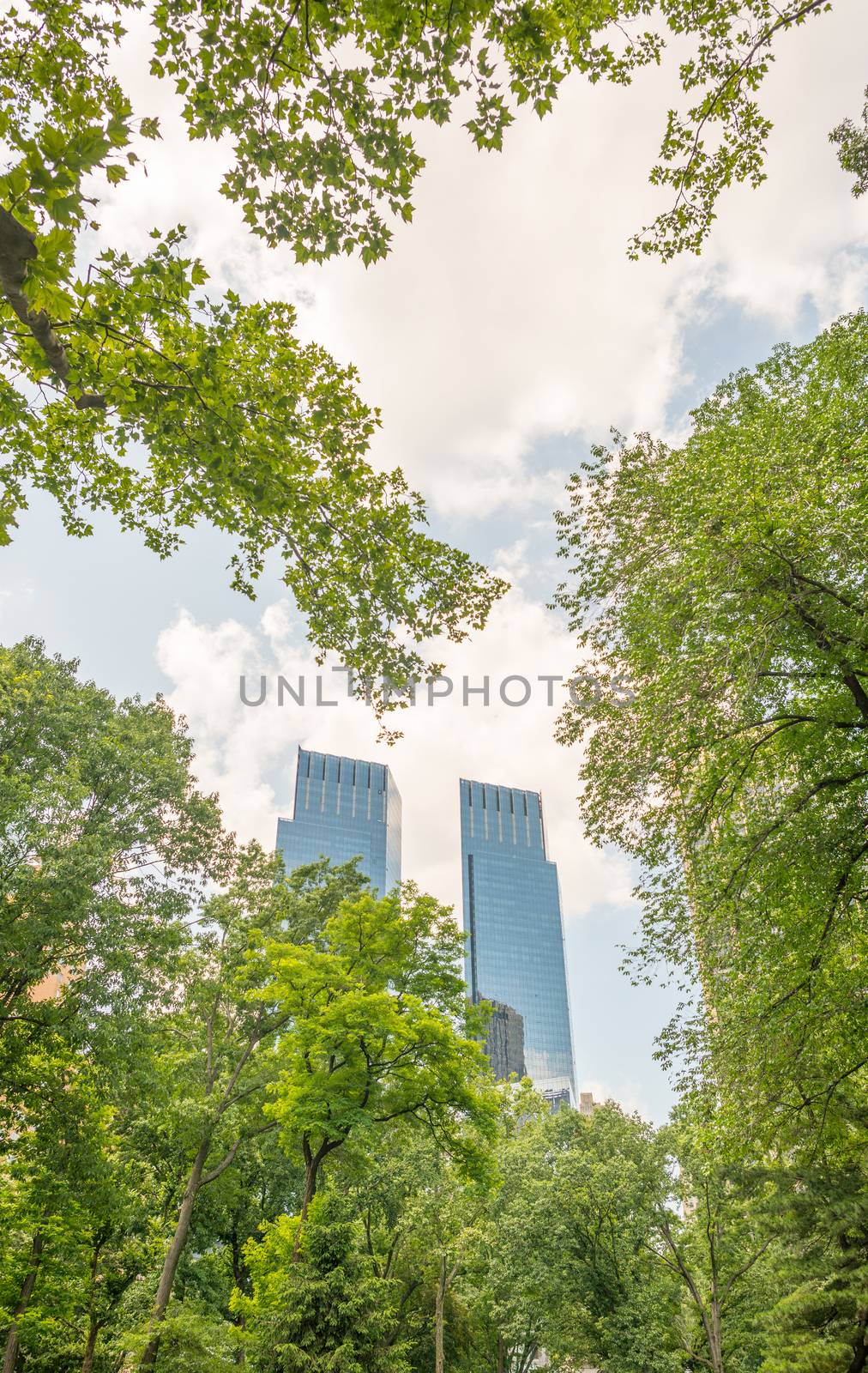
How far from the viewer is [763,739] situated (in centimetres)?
1092

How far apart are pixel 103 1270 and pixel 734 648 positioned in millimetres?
25459

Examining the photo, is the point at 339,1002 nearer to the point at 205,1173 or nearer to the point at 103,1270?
the point at 205,1173

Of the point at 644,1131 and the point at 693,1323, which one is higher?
the point at 644,1131

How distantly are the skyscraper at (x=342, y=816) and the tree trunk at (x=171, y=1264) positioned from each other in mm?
112054

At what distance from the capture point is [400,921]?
1755cm

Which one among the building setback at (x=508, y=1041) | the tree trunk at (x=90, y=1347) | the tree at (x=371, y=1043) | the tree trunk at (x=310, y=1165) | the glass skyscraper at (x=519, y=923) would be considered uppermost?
the glass skyscraper at (x=519, y=923)

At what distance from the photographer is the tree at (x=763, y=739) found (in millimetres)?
9328

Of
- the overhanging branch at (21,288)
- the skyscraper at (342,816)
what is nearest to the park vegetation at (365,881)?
the overhanging branch at (21,288)

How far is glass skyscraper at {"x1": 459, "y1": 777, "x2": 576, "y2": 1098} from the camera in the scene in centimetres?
14188

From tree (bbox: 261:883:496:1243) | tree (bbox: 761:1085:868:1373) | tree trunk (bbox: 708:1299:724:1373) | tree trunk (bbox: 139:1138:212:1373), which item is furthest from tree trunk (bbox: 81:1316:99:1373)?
tree (bbox: 761:1085:868:1373)

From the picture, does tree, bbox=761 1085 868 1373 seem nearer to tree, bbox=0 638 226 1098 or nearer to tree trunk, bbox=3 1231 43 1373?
tree, bbox=0 638 226 1098

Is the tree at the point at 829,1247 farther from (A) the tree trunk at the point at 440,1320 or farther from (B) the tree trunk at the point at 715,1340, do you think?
(A) the tree trunk at the point at 440,1320

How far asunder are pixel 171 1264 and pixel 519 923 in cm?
14014

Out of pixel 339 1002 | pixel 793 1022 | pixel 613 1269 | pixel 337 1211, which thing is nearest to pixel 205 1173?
pixel 337 1211
